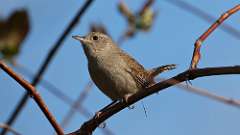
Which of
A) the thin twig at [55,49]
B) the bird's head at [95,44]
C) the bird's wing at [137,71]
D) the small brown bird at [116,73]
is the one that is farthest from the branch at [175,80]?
the bird's head at [95,44]

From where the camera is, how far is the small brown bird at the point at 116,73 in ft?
14.5

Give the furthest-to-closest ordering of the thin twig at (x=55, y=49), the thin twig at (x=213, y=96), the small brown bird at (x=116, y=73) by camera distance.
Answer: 1. the small brown bird at (x=116, y=73)
2. the thin twig at (x=55, y=49)
3. the thin twig at (x=213, y=96)

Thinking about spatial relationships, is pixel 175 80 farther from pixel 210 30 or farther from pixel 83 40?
pixel 83 40

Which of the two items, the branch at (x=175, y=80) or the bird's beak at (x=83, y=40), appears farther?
the bird's beak at (x=83, y=40)

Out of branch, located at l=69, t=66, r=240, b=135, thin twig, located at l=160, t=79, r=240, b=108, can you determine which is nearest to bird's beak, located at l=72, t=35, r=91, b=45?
branch, located at l=69, t=66, r=240, b=135

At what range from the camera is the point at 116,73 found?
451 cm

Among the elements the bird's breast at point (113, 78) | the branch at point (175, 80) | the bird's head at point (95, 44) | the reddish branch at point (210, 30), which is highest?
the reddish branch at point (210, 30)

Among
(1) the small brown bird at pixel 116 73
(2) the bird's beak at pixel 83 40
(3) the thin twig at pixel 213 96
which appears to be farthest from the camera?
(2) the bird's beak at pixel 83 40

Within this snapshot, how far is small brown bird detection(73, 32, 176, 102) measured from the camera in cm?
441

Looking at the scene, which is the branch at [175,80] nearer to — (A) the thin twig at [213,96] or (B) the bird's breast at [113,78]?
(A) the thin twig at [213,96]

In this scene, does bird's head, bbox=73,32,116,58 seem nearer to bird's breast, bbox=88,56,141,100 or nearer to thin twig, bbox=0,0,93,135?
bird's breast, bbox=88,56,141,100

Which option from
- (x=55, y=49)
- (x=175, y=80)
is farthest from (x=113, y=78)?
(x=175, y=80)

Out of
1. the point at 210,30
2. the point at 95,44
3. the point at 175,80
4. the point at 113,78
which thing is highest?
Result: the point at 210,30

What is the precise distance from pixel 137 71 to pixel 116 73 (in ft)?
→ 0.83
